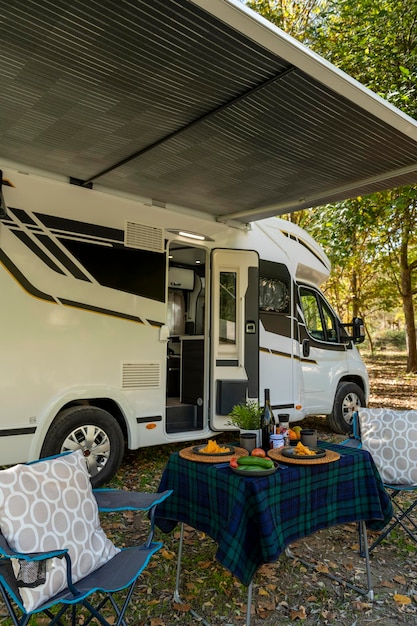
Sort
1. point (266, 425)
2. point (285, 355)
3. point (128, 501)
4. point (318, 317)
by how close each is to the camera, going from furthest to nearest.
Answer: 1. point (318, 317)
2. point (285, 355)
3. point (266, 425)
4. point (128, 501)

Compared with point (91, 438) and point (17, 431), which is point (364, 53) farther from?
point (17, 431)

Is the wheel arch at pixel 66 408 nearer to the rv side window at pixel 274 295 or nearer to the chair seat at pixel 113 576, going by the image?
the chair seat at pixel 113 576

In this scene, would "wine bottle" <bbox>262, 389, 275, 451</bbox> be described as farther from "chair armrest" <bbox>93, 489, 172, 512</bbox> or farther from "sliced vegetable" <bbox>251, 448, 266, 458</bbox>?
"chair armrest" <bbox>93, 489, 172, 512</bbox>

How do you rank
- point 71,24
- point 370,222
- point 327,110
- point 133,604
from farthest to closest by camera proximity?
point 370,222 < point 327,110 < point 133,604 < point 71,24

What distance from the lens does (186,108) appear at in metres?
3.37

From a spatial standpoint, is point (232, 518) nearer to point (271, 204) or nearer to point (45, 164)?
point (45, 164)

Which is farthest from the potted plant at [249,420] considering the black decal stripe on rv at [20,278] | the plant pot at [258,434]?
the black decal stripe on rv at [20,278]

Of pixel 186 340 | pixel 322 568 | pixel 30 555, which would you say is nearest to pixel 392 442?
pixel 322 568

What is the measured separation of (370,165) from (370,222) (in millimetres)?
4054

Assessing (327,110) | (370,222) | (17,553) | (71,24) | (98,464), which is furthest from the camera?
(370,222)

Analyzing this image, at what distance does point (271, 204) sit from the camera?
17.2ft

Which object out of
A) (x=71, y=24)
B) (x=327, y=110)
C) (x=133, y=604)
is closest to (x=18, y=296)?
(x=71, y=24)

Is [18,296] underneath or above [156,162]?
underneath

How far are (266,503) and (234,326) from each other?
10.9 ft
